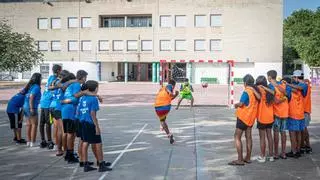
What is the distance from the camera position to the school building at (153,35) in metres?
60.2

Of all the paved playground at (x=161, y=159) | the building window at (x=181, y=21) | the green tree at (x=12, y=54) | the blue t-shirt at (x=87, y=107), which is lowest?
the paved playground at (x=161, y=159)

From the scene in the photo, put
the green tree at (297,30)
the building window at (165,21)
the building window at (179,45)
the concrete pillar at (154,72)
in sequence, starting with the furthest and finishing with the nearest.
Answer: the green tree at (297,30) < the concrete pillar at (154,72) < the building window at (165,21) < the building window at (179,45)

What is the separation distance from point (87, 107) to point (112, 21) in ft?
192

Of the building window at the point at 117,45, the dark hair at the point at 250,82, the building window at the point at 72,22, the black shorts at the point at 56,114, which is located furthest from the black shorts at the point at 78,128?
the building window at the point at 72,22

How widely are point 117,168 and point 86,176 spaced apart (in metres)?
0.78

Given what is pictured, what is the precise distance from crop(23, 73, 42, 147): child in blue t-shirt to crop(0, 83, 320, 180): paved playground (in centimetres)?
46

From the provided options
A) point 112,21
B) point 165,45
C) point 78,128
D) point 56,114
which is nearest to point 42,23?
point 112,21

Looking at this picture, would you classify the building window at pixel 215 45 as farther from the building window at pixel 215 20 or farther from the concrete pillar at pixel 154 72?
the concrete pillar at pixel 154 72

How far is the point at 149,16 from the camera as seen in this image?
64.1 metres

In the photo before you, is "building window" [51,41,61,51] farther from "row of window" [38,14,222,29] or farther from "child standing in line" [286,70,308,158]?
"child standing in line" [286,70,308,158]

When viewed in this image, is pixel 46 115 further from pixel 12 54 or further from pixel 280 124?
pixel 12 54

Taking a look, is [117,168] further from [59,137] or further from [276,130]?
[276,130]

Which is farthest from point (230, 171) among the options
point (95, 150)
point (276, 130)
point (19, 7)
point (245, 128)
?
point (19, 7)

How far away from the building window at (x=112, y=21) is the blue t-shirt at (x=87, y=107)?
5746 centimetres
